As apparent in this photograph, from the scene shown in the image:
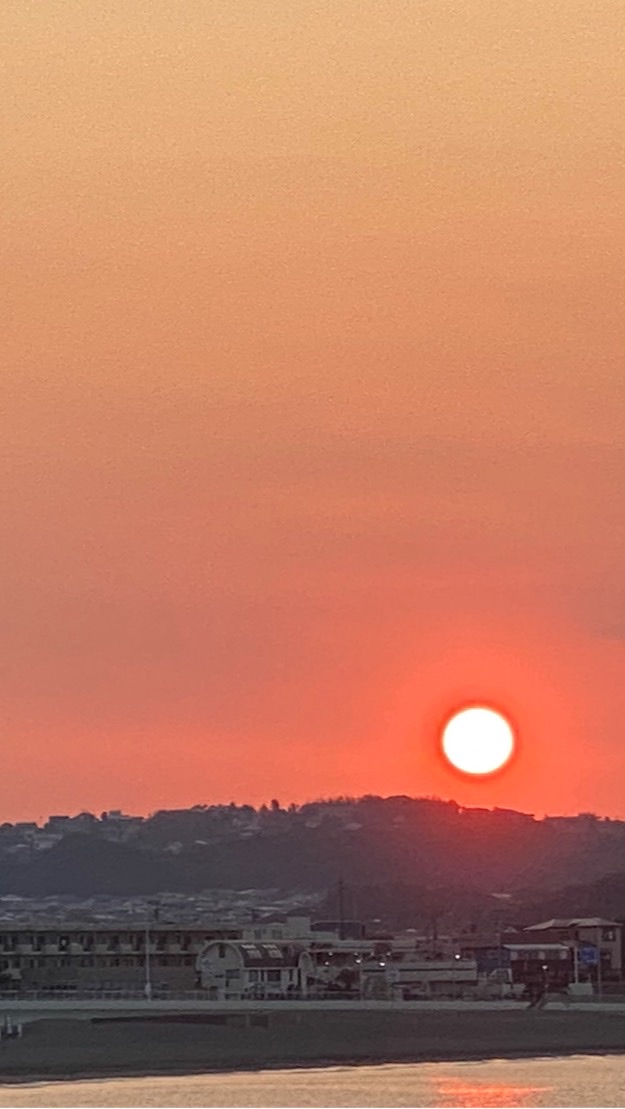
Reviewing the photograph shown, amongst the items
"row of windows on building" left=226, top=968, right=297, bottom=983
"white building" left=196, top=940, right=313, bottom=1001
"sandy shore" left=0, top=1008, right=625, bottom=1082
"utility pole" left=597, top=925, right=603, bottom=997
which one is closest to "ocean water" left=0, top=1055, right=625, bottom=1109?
"sandy shore" left=0, top=1008, right=625, bottom=1082

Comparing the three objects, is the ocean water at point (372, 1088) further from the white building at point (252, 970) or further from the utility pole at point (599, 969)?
the utility pole at point (599, 969)

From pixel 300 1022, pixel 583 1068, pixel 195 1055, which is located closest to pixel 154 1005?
pixel 300 1022

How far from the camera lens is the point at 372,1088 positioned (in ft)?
210

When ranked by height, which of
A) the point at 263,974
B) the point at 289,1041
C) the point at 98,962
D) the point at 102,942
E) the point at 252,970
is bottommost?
the point at 289,1041

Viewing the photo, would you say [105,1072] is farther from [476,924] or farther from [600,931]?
[476,924]

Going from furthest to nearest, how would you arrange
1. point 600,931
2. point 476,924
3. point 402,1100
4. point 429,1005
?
1. point 476,924
2. point 600,931
3. point 429,1005
4. point 402,1100

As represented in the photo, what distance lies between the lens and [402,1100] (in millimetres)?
59719

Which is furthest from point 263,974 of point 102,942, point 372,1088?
point 372,1088

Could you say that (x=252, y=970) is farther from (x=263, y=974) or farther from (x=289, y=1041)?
(x=289, y=1041)

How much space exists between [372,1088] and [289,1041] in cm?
1653

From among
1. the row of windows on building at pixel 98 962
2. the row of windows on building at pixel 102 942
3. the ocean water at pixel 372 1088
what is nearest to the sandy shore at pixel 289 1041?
the ocean water at pixel 372 1088

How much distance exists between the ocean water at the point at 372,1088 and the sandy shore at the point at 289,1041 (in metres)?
2.35

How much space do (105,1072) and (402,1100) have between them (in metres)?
12.7

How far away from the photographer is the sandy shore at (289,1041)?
237 feet
